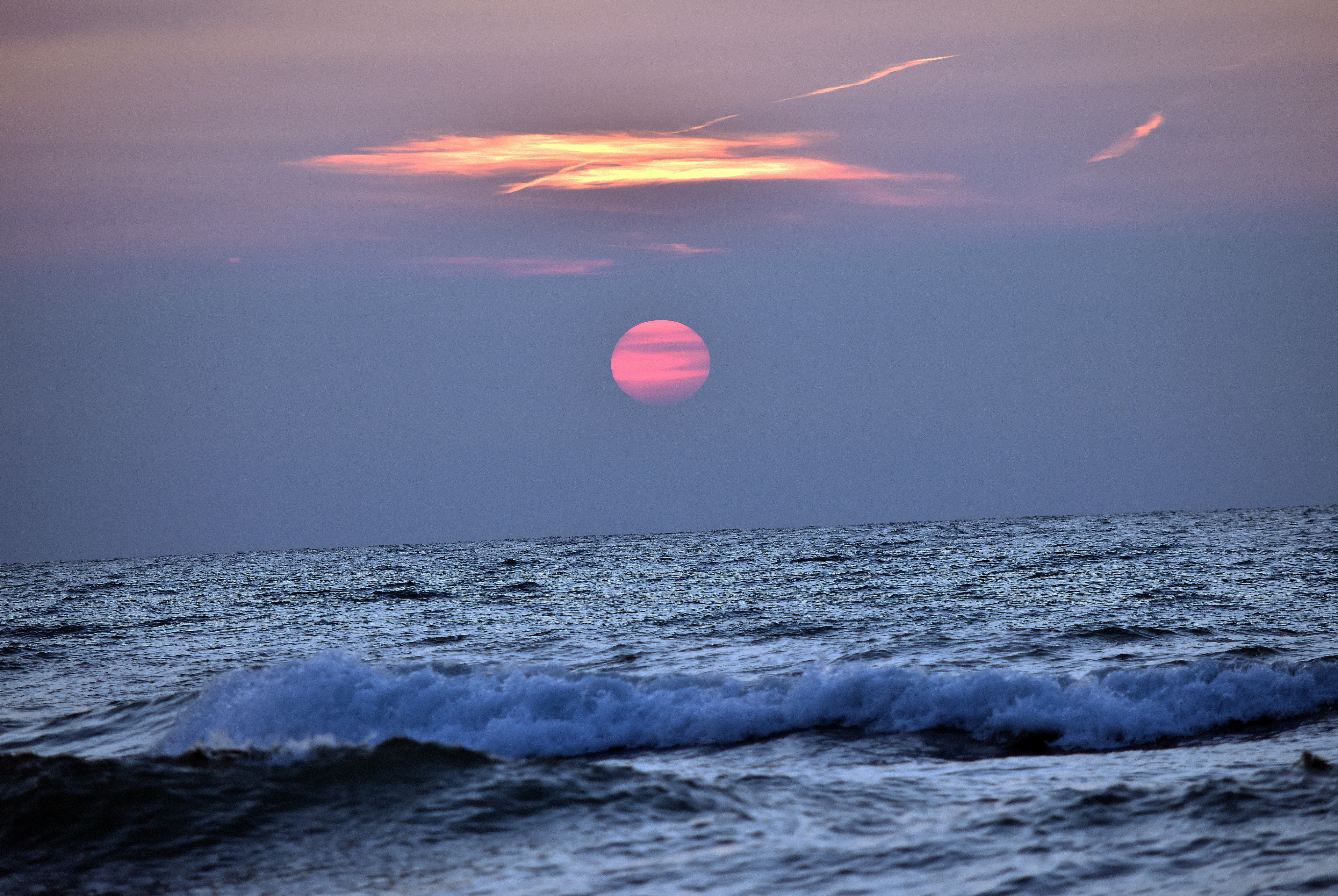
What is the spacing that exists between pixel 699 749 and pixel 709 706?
991mm

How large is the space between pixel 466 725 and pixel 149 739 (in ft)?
11.3

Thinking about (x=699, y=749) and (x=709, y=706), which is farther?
(x=709, y=706)

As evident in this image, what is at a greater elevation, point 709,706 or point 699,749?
point 709,706

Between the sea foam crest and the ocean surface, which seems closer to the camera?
the ocean surface

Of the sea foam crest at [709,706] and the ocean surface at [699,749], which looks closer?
the ocean surface at [699,749]

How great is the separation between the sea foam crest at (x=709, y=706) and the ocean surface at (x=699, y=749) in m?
0.04

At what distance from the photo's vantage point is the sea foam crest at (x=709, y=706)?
10859mm

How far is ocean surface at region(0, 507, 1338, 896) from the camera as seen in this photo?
670 centimetres

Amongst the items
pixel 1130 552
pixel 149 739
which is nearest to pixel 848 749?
pixel 149 739

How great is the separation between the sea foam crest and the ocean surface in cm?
4

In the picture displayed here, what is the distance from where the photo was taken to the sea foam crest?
10.9m

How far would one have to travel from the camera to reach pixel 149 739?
1131 centimetres

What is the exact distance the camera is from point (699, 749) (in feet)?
34.7

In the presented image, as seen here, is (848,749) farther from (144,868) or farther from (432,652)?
(432,652)
